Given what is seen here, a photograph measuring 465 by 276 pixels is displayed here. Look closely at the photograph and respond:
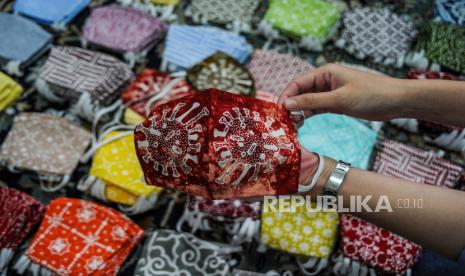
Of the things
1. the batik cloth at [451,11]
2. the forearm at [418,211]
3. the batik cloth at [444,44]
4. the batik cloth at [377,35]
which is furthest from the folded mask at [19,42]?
the batik cloth at [451,11]

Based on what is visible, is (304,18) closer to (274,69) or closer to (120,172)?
(274,69)

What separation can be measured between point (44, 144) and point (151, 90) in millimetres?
434

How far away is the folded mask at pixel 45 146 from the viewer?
5.12ft

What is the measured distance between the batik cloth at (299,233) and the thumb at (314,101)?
1.45 ft

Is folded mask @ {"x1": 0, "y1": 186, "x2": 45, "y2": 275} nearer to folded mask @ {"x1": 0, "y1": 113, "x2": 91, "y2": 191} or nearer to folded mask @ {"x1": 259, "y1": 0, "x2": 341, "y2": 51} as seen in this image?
folded mask @ {"x1": 0, "y1": 113, "x2": 91, "y2": 191}

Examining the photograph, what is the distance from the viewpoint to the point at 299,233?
1.43 meters

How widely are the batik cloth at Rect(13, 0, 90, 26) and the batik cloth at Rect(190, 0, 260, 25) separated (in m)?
0.54

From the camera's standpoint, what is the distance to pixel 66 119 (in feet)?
5.49

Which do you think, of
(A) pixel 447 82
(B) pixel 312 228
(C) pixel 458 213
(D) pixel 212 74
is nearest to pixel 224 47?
(D) pixel 212 74

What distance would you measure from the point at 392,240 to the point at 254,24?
3.72 feet

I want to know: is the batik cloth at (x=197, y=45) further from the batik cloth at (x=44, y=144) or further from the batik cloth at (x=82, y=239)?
the batik cloth at (x=82, y=239)

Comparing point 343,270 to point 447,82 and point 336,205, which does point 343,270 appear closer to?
point 336,205

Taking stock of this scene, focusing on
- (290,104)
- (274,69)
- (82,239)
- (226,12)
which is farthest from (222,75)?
(82,239)

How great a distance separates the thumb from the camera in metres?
1.13
